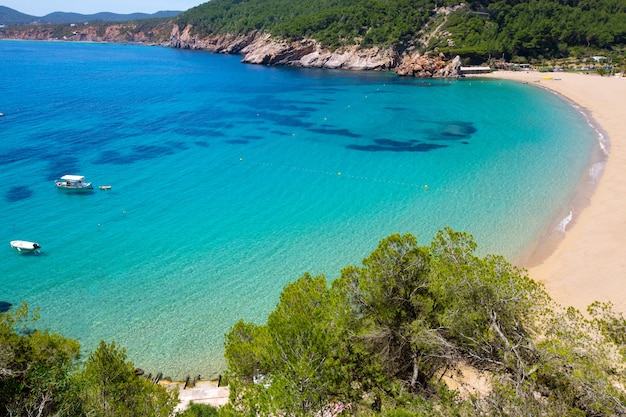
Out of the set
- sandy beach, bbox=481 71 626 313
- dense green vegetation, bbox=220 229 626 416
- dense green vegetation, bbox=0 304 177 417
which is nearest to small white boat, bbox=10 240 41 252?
dense green vegetation, bbox=0 304 177 417

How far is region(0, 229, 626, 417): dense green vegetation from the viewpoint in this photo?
29.6 ft

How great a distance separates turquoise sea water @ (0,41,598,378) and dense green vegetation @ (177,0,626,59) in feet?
134

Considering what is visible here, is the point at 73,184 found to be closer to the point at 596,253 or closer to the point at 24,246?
the point at 24,246

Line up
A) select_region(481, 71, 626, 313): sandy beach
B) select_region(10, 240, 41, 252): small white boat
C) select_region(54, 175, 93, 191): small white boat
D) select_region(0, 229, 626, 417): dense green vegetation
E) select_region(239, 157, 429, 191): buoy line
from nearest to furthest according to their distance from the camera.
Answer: select_region(0, 229, 626, 417): dense green vegetation < select_region(481, 71, 626, 313): sandy beach < select_region(10, 240, 41, 252): small white boat < select_region(54, 175, 93, 191): small white boat < select_region(239, 157, 429, 191): buoy line

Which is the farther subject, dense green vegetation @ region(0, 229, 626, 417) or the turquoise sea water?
the turquoise sea water

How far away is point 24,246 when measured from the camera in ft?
80.6

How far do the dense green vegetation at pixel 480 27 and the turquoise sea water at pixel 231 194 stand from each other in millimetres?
40906

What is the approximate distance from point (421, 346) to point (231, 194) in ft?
83.3

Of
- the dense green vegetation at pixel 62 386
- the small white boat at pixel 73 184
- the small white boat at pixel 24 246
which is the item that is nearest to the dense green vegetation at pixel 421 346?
the dense green vegetation at pixel 62 386

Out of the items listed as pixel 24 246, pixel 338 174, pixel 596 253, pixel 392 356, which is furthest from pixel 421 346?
pixel 338 174

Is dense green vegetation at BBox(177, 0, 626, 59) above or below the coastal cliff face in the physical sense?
above

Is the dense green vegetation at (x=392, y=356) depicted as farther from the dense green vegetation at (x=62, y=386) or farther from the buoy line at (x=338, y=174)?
the buoy line at (x=338, y=174)

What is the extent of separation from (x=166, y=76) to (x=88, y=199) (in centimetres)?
7655

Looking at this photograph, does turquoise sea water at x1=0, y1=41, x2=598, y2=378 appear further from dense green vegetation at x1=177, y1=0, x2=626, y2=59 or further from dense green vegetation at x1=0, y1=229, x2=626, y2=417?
dense green vegetation at x1=177, y1=0, x2=626, y2=59
